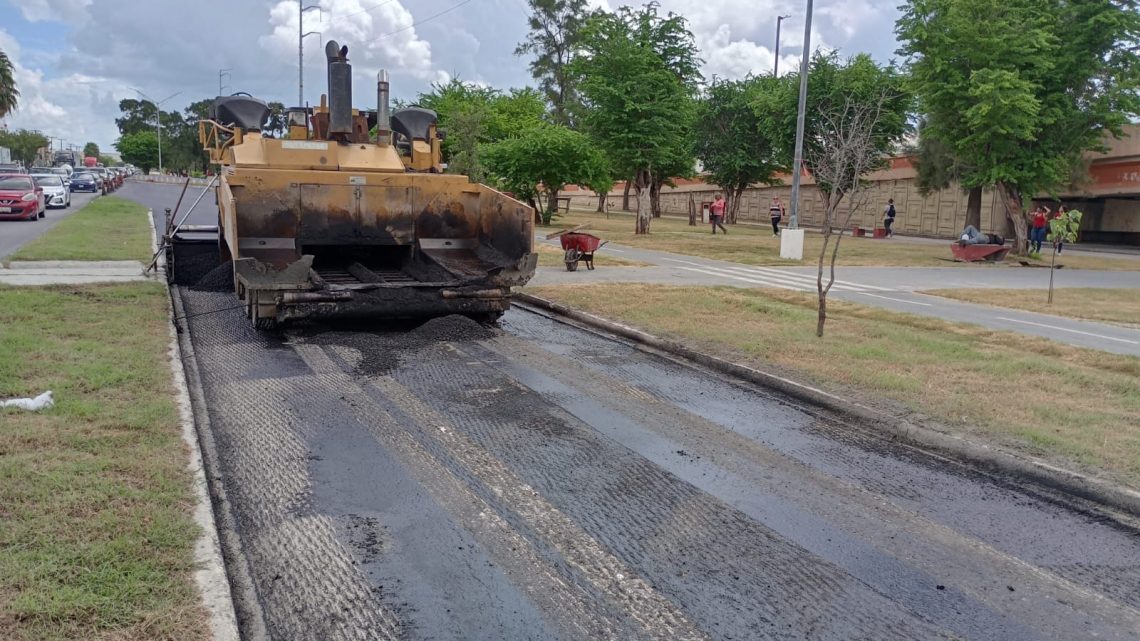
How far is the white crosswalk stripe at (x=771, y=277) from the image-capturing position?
54.1 feet

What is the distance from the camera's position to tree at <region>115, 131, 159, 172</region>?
121 m

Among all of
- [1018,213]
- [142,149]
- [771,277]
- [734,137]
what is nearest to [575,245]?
[771,277]

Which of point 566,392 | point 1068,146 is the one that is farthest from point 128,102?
point 566,392

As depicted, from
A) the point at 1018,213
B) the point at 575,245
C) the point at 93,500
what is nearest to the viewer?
the point at 93,500

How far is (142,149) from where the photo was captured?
121 m

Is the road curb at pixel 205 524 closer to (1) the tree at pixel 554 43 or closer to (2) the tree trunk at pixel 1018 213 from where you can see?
(2) the tree trunk at pixel 1018 213

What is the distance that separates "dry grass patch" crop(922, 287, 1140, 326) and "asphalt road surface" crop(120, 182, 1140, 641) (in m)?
8.68

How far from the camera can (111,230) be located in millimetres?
21078

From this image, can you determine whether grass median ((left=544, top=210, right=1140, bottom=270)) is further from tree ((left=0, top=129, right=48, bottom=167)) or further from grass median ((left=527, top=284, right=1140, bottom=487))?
tree ((left=0, top=129, right=48, bottom=167))

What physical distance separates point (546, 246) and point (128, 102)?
131m

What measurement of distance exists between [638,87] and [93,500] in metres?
26.9

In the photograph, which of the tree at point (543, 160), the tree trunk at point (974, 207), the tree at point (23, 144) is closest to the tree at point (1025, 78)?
the tree trunk at point (974, 207)

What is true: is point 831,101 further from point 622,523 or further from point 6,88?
point 6,88

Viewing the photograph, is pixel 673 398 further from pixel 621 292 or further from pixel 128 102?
pixel 128 102
